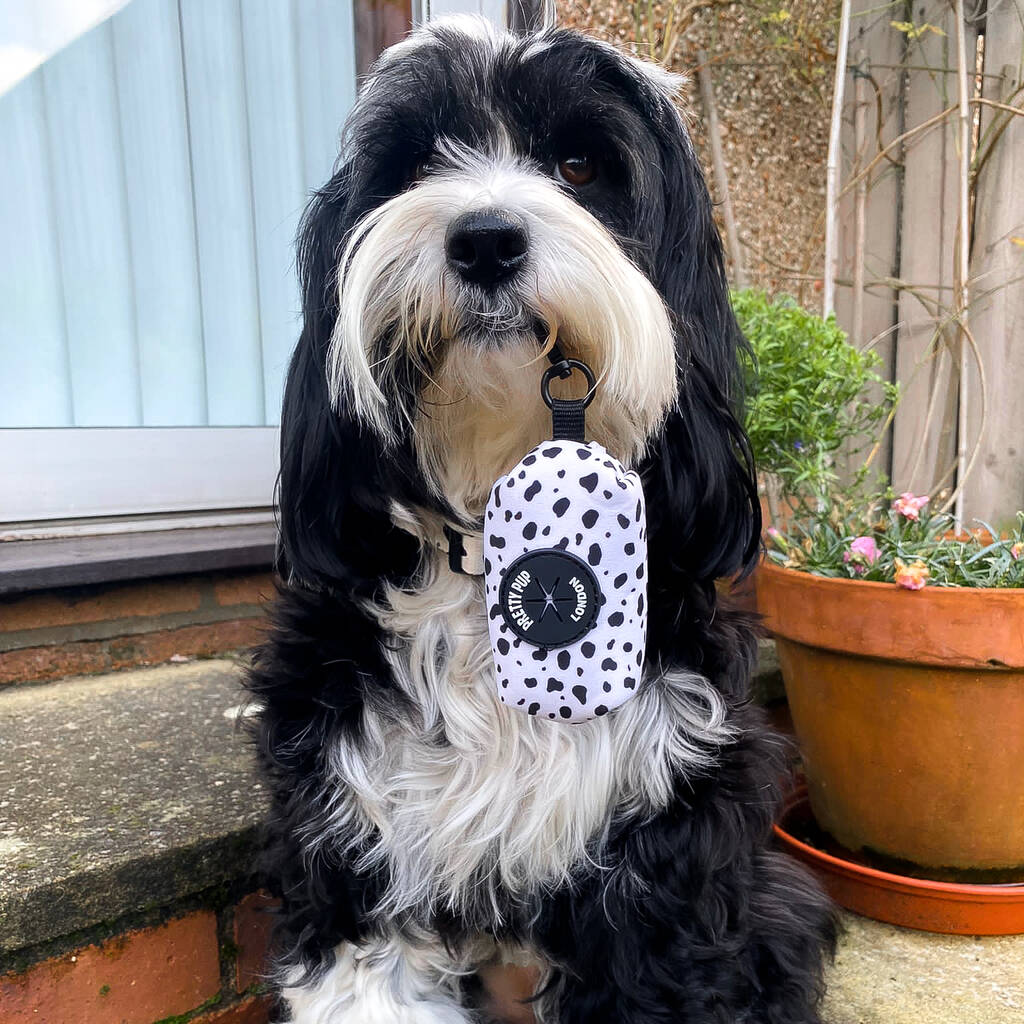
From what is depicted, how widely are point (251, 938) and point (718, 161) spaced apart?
2321 mm

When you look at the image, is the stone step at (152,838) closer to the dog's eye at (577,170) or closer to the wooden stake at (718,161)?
the dog's eye at (577,170)

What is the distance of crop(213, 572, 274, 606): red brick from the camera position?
207 cm

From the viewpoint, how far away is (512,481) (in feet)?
2.67

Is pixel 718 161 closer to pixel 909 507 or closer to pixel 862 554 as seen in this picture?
pixel 909 507

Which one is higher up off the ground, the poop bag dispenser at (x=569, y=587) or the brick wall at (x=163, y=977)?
the poop bag dispenser at (x=569, y=587)

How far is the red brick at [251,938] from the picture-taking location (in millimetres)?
1307

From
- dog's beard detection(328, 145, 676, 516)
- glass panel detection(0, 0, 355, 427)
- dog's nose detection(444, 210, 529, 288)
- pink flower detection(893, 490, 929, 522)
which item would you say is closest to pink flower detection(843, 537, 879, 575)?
pink flower detection(893, 490, 929, 522)

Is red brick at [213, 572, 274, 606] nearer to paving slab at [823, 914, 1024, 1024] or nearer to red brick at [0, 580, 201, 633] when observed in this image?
red brick at [0, 580, 201, 633]

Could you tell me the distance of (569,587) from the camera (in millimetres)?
779

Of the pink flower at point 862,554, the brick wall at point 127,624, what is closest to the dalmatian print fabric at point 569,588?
the pink flower at point 862,554

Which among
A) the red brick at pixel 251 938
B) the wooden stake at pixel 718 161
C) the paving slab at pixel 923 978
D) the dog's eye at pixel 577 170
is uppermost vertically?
the wooden stake at pixel 718 161

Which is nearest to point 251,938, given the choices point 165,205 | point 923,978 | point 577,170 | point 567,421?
point 567,421

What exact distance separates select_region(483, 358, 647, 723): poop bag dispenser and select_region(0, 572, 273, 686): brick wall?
128 centimetres

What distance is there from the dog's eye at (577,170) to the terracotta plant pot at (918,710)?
0.86 m
